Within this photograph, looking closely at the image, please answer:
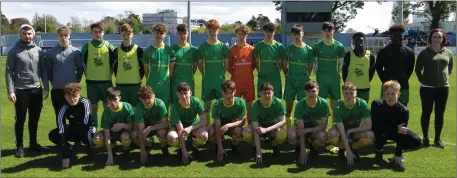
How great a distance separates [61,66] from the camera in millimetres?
6457

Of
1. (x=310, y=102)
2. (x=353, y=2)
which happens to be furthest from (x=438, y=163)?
(x=353, y=2)

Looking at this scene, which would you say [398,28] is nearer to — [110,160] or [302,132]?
[302,132]

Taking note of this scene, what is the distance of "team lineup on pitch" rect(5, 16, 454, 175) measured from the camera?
5895 millimetres

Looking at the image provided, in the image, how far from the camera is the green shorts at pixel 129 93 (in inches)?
267

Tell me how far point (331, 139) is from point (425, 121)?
2.02 meters

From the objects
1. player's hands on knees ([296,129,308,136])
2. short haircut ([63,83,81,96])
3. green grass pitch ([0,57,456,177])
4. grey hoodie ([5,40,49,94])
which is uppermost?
grey hoodie ([5,40,49,94])

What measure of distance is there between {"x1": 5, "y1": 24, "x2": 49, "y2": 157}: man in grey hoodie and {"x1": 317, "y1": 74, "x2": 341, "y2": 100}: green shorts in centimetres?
402

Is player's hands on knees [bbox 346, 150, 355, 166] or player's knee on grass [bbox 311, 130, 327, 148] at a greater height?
player's knee on grass [bbox 311, 130, 327, 148]

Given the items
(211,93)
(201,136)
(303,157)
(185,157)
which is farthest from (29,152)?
(303,157)

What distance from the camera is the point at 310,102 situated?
6.02 meters

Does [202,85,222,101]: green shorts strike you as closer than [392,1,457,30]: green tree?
Yes

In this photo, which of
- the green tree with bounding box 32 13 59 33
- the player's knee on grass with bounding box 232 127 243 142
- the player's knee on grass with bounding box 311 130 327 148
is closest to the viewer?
the player's knee on grass with bounding box 311 130 327 148

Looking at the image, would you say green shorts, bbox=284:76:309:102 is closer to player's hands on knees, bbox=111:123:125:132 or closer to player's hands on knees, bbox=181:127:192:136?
player's hands on knees, bbox=181:127:192:136

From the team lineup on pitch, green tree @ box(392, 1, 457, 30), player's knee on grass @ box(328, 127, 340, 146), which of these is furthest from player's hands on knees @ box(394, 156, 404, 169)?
green tree @ box(392, 1, 457, 30)
